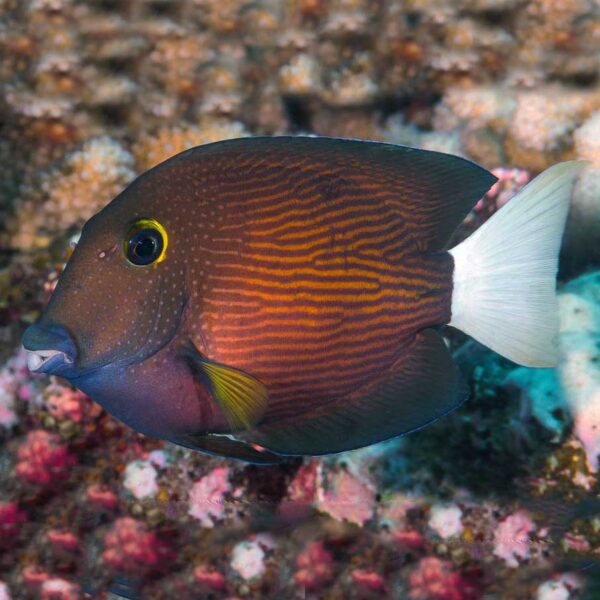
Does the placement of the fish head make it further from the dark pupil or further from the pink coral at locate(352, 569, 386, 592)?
the pink coral at locate(352, 569, 386, 592)

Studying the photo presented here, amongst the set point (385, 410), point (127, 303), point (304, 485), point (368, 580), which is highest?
point (127, 303)

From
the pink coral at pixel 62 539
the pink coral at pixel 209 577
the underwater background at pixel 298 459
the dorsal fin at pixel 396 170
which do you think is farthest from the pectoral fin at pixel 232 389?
the pink coral at pixel 62 539

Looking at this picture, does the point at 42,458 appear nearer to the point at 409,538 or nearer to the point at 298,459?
the point at 298,459

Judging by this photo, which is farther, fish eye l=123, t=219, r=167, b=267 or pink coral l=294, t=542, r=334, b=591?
pink coral l=294, t=542, r=334, b=591

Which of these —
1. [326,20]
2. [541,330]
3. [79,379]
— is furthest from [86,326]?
[326,20]

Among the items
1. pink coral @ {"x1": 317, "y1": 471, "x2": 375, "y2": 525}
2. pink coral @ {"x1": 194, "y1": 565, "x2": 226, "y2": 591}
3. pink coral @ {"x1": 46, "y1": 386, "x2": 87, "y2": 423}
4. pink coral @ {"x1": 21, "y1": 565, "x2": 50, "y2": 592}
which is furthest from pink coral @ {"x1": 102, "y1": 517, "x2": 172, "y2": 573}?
pink coral @ {"x1": 317, "y1": 471, "x2": 375, "y2": 525}

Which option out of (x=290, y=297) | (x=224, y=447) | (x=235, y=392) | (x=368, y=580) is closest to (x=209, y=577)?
(x=368, y=580)
